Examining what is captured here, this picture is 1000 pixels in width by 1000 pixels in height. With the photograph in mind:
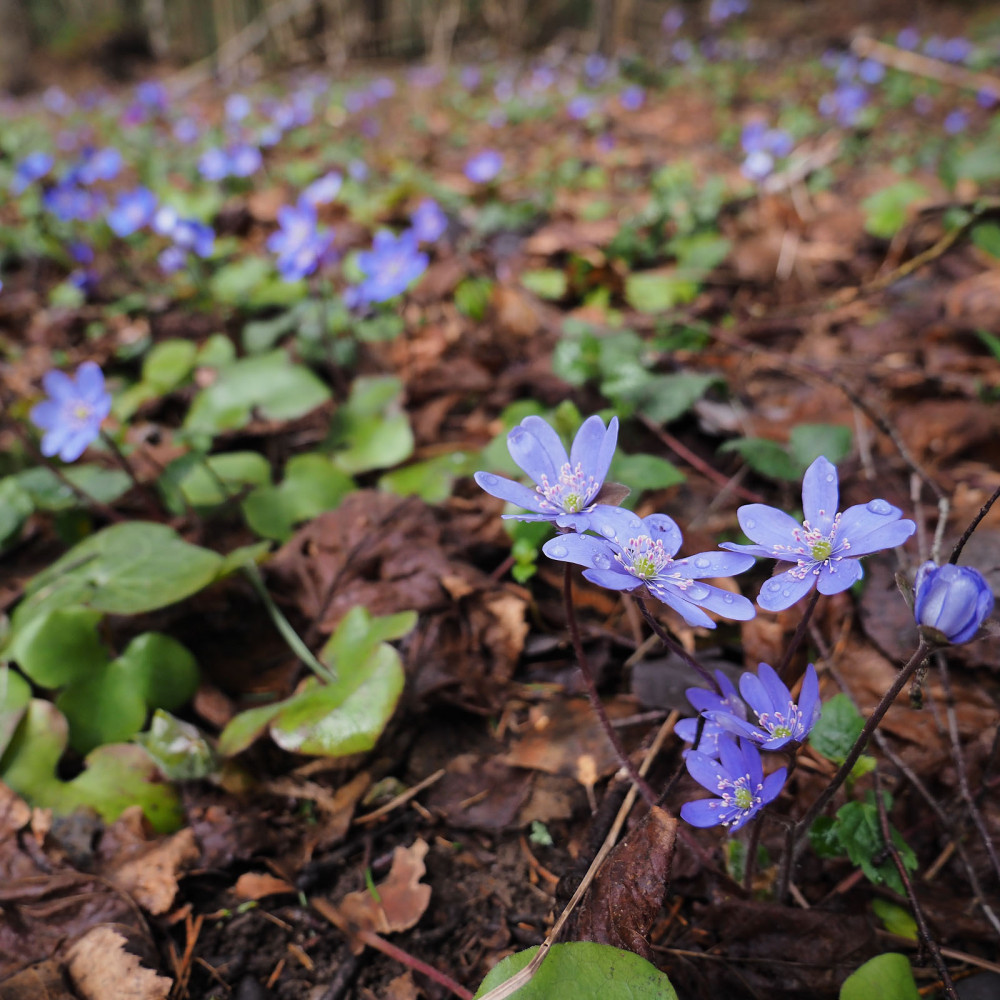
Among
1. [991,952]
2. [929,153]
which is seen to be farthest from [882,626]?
[929,153]

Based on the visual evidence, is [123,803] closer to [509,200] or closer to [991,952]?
[991,952]

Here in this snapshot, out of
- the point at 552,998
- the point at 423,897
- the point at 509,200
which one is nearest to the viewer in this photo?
the point at 552,998

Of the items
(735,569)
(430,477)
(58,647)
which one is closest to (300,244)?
(430,477)

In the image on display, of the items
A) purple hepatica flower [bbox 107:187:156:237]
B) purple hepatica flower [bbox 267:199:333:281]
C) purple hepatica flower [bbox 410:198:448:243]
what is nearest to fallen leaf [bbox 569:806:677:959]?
purple hepatica flower [bbox 267:199:333:281]

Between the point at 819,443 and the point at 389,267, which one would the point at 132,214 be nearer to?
the point at 389,267

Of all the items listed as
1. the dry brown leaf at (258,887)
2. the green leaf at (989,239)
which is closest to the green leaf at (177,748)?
the dry brown leaf at (258,887)

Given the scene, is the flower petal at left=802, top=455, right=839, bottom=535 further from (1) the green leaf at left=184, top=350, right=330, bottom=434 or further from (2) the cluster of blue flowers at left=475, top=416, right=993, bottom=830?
(1) the green leaf at left=184, top=350, right=330, bottom=434
